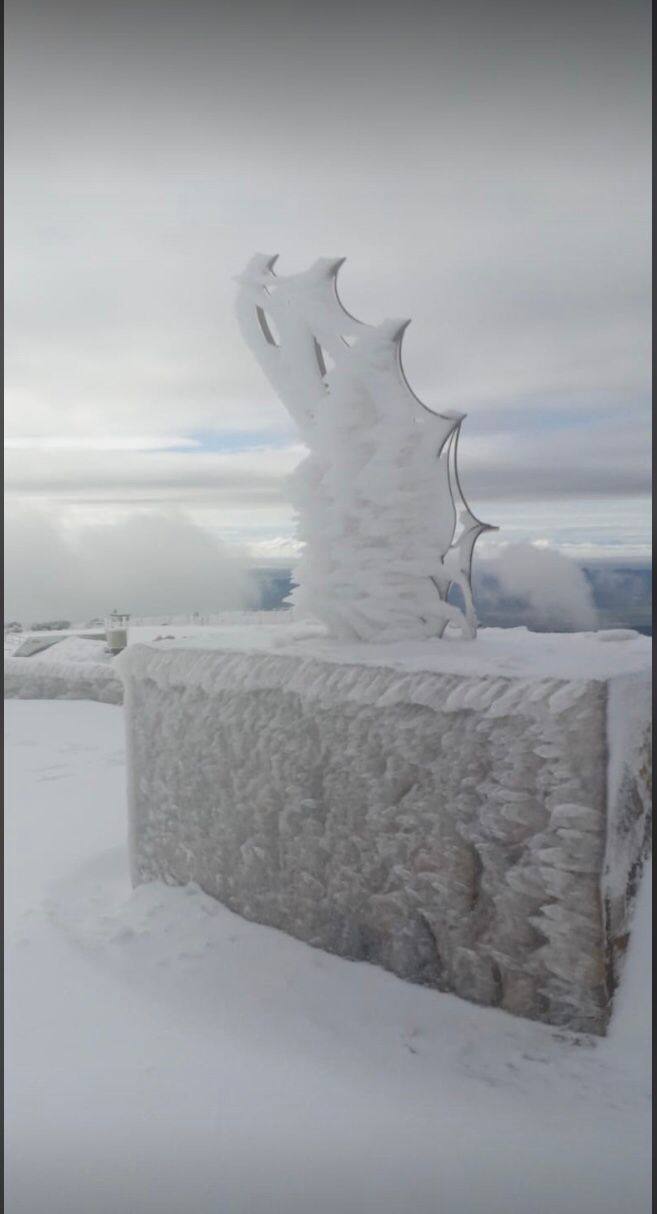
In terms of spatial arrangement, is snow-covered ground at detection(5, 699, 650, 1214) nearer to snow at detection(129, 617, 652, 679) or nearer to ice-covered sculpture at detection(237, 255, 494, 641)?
snow at detection(129, 617, 652, 679)

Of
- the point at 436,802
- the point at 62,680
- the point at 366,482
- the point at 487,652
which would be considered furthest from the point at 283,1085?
the point at 62,680

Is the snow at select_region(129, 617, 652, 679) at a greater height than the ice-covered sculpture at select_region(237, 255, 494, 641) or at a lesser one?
lesser

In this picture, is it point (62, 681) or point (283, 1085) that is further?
point (62, 681)

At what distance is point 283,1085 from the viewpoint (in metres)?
2.82

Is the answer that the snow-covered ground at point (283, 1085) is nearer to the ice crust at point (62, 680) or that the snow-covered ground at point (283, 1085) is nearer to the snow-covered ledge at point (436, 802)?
the snow-covered ledge at point (436, 802)

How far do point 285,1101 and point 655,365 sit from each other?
2.40 meters

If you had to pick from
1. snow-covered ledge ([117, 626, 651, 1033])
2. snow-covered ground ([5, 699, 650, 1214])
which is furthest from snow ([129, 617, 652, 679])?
snow-covered ground ([5, 699, 650, 1214])

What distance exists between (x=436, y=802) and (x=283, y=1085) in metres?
1.06

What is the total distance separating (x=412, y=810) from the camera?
3.28 meters

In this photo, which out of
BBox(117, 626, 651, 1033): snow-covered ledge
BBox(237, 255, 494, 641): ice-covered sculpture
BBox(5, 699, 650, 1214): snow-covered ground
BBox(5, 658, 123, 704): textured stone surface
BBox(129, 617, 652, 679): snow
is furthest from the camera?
BBox(5, 658, 123, 704): textured stone surface

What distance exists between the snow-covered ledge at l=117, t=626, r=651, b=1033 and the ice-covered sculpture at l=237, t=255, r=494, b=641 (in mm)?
199

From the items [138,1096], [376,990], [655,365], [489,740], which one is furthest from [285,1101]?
[655,365]

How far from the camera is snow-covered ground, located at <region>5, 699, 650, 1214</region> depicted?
7.47 ft

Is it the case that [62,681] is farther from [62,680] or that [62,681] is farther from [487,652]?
[487,652]
